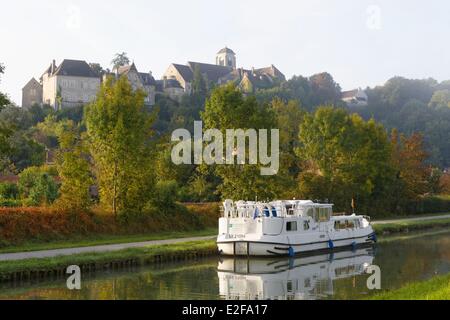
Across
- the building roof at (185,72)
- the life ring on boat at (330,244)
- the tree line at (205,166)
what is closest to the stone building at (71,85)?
the tree line at (205,166)

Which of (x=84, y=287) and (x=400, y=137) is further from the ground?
Result: (x=400, y=137)

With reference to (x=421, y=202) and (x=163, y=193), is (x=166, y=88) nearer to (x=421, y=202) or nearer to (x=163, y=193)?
(x=421, y=202)

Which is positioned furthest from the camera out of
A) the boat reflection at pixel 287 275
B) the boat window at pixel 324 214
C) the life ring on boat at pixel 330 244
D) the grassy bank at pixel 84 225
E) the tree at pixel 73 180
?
the boat window at pixel 324 214

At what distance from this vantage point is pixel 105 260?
3161 centimetres

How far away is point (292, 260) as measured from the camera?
1563 inches

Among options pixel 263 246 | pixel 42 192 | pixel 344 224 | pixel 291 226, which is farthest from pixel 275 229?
pixel 42 192

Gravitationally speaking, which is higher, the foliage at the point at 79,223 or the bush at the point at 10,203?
the bush at the point at 10,203

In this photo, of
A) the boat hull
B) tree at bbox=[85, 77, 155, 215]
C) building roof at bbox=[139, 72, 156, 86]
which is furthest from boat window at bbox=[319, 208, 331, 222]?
building roof at bbox=[139, 72, 156, 86]

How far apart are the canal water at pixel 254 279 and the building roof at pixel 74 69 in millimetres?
114753

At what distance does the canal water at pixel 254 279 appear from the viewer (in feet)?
84.1

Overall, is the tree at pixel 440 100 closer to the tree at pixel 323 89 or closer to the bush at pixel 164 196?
the tree at pixel 323 89

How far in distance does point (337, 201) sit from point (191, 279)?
4093cm
